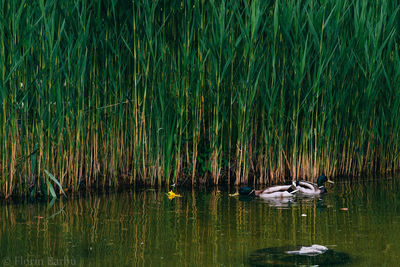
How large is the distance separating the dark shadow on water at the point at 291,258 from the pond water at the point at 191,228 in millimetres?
64

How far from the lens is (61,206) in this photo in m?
6.85

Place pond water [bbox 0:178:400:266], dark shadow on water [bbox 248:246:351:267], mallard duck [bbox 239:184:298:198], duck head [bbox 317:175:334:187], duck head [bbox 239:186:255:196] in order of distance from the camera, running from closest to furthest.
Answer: dark shadow on water [bbox 248:246:351:267] → pond water [bbox 0:178:400:266] → mallard duck [bbox 239:184:298:198] → duck head [bbox 239:186:255:196] → duck head [bbox 317:175:334:187]

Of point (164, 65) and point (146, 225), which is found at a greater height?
point (164, 65)

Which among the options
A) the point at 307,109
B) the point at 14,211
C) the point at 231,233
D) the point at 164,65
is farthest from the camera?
the point at 307,109

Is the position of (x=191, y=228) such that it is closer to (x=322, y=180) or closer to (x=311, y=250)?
(x=311, y=250)

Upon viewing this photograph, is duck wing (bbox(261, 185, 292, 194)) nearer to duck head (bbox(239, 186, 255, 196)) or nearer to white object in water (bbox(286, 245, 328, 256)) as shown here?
duck head (bbox(239, 186, 255, 196))

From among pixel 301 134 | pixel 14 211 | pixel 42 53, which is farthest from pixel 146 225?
pixel 301 134

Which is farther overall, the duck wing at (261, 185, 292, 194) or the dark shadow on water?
the duck wing at (261, 185, 292, 194)

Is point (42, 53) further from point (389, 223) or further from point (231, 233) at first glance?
point (389, 223)

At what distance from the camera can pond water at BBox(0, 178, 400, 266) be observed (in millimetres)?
5070

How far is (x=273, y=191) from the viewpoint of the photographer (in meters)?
7.36

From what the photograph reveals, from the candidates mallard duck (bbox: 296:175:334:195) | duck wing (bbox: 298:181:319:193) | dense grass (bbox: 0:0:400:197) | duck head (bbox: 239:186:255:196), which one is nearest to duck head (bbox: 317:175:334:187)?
mallard duck (bbox: 296:175:334:195)

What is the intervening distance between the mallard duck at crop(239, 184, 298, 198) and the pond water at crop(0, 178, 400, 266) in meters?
0.15

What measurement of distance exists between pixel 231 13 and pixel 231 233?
2897mm
